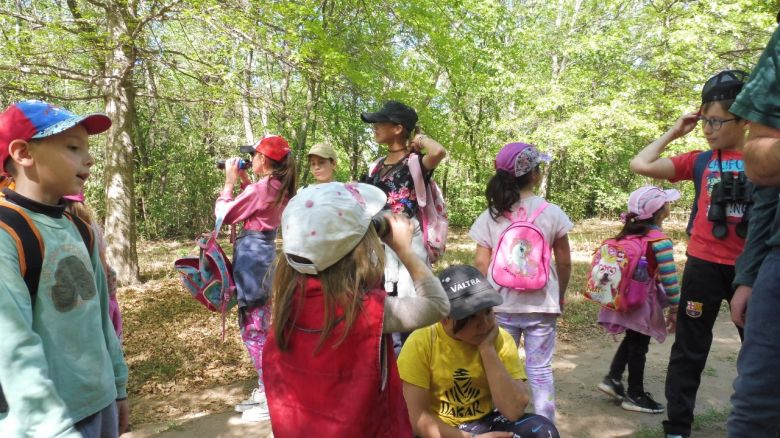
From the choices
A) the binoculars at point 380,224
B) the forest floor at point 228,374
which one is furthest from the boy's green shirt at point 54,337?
the forest floor at point 228,374

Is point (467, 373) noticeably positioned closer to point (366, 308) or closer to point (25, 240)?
point (366, 308)

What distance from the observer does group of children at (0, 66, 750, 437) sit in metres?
1.53

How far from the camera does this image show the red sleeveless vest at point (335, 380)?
5.04 ft

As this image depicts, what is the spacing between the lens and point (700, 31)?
34.5 ft

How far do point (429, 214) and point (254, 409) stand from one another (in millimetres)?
2011

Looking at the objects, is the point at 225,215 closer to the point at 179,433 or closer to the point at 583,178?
the point at 179,433

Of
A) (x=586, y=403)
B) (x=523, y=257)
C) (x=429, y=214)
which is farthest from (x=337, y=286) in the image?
(x=586, y=403)

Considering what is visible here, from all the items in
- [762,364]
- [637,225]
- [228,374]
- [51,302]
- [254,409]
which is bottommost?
[228,374]

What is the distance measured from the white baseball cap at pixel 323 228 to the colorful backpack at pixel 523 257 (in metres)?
1.39

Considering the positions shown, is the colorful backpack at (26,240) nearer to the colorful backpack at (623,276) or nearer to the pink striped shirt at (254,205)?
the pink striped shirt at (254,205)

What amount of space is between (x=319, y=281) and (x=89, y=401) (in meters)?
0.91

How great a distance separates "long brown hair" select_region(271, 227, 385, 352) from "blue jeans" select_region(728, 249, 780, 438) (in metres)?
1.39

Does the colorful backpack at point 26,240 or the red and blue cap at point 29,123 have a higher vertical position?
the red and blue cap at point 29,123

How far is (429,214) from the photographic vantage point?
3564mm
